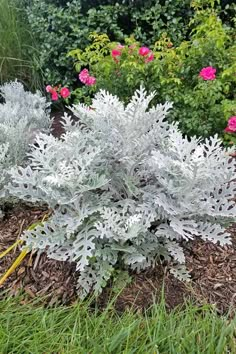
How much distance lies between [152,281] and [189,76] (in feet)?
6.25

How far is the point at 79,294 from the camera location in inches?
90.5

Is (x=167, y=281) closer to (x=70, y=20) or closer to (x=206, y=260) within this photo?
(x=206, y=260)

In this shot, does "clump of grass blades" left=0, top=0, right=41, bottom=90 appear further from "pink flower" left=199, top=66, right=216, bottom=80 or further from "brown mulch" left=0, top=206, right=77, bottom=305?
"brown mulch" left=0, top=206, right=77, bottom=305

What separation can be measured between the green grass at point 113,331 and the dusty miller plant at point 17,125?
811mm

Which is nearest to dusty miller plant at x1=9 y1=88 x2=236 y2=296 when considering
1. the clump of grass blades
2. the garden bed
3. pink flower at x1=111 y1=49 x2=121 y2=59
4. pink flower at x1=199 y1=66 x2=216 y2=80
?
the garden bed

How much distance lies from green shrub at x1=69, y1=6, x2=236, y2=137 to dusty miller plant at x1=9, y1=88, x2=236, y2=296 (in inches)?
41.1

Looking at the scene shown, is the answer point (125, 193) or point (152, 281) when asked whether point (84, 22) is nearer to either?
point (125, 193)

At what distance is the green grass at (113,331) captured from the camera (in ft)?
6.64

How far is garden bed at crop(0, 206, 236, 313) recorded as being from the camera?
2307 mm

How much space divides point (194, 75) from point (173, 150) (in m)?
1.59

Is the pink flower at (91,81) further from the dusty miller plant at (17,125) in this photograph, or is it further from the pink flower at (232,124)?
the pink flower at (232,124)

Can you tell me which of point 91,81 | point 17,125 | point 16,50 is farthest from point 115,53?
point 16,50

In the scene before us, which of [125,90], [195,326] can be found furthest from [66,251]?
[125,90]

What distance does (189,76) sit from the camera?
148 inches
